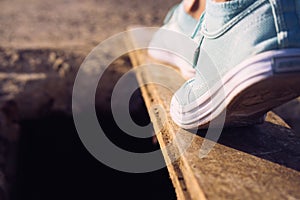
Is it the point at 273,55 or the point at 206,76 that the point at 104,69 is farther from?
the point at 273,55

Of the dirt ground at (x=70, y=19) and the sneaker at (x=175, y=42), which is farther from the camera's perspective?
the dirt ground at (x=70, y=19)

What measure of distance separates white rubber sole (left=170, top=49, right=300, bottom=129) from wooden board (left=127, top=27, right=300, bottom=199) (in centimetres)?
4

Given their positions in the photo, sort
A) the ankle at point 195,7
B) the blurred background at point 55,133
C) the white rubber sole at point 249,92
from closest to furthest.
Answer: the white rubber sole at point 249,92 < the ankle at point 195,7 < the blurred background at point 55,133

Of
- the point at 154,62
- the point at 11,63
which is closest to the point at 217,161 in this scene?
the point at 154,62

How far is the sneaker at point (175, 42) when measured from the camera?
47.9 inches

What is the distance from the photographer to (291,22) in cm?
70

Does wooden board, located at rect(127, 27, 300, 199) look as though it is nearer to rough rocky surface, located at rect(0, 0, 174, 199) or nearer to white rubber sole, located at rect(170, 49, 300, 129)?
white rubber sole, located at rect(170, 49, 300, 129)

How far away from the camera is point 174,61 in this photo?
138 centimetres

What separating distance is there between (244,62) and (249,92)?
5 cm

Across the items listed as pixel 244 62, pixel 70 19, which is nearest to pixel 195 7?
pixel 244 62

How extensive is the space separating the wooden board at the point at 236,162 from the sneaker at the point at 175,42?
0.24 m

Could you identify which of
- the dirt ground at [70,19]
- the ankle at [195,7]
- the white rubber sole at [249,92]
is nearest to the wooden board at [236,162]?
the white rubber sole at [249,92]

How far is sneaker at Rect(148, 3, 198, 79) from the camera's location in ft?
3.99

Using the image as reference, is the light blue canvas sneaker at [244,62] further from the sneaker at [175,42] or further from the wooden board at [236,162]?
the sneaker at [175,42]
